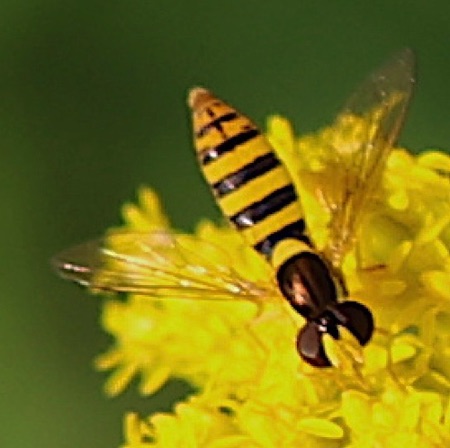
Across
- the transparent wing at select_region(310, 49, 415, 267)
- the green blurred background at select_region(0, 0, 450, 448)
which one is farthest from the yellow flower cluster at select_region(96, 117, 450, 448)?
the green blurred background at select_region(0, 0, 450, 448)

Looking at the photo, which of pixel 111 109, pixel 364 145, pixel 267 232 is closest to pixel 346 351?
pixel 267 232

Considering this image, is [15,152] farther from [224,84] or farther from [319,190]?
[319,190]

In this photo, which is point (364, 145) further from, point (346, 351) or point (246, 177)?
point (346, 351)

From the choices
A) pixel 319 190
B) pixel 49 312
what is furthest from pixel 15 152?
pixel 319 190

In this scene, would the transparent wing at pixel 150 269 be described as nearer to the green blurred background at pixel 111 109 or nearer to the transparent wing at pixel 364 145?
the transparent wing at pixel 364 145

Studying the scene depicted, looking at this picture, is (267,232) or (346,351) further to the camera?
(267,232)

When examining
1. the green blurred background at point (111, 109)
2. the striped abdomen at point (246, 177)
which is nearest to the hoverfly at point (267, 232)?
the striped abdomen at point (246, 177)

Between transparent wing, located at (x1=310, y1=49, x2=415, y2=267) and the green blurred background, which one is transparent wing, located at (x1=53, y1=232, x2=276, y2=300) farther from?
the green blurred background
